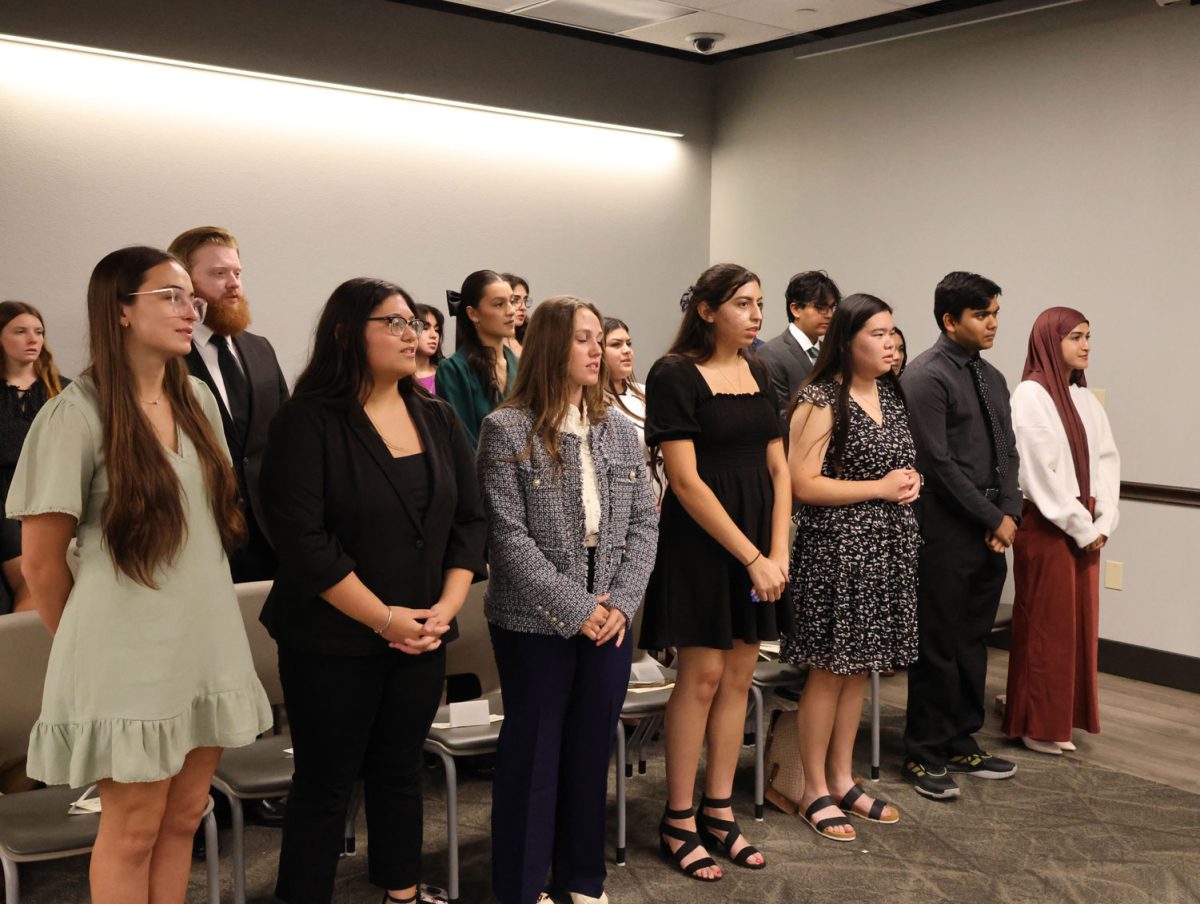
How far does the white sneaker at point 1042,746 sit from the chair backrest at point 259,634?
2763 mm

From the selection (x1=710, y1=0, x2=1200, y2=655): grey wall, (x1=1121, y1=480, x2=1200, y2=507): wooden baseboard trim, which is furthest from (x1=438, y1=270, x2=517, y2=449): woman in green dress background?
(x1=1121, y1=480, x2=1200, y2=507): wooden baseboard trim

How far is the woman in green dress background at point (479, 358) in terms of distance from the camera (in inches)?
172

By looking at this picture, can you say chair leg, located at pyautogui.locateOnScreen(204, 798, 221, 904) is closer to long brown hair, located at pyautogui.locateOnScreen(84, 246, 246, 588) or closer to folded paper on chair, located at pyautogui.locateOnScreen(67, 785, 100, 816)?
folded paper on chair, located at pyautogui.locateOnScreen(67, 785, 100, 816)

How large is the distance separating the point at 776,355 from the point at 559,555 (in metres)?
2.31

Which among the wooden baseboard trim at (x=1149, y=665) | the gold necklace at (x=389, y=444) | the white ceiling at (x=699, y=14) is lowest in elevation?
the wooden baseboard trim at (x=1149, y=665)

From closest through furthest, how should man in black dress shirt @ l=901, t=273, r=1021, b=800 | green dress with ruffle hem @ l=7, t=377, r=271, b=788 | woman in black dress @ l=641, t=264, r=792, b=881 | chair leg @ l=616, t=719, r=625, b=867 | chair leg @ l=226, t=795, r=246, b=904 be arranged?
green dress with ruffle hem @ l=7, t=377, r=271, b=788 < chair leg @ l=226, t=795, r=246, b=904 < woman in black dress @ l=641, t=264, r=792, b=881 < chair leg @ l=616, t=719, r=625, b=867 < man in black dress shirt @ l=901, t=273, r=1021, b=800

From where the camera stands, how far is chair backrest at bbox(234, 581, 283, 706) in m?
3.48

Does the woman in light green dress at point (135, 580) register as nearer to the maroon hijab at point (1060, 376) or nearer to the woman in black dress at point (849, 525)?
the woman in black dress at point (849, 525)

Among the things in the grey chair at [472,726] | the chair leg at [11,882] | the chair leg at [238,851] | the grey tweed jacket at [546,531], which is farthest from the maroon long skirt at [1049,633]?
the chair leg at [11,882]

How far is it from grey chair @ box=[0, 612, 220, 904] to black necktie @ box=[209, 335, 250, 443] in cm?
78

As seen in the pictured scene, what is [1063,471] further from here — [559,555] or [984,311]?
[559,555]

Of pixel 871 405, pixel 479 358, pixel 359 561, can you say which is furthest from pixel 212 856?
pixel 871 405

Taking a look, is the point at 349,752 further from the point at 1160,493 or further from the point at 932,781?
the point at 1160,493

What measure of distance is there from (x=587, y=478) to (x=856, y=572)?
1.03 meters
